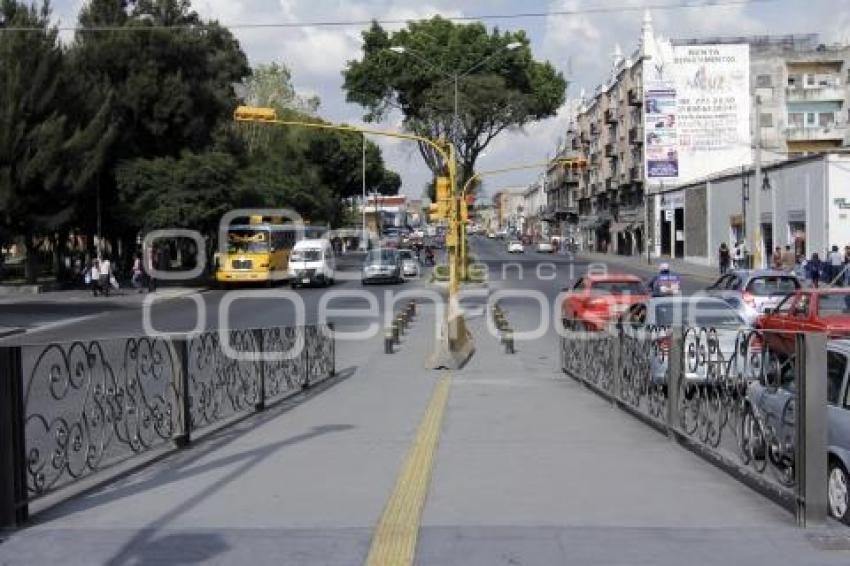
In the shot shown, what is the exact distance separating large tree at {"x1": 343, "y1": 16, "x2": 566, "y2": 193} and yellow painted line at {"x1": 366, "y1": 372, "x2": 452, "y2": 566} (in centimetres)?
4070

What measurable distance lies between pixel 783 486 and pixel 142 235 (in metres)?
48.3

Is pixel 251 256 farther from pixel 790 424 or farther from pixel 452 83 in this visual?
pixel 790 424

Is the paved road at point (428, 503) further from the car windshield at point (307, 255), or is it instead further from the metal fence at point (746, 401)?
the car windshield at point (307, 255)

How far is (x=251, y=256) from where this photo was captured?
50.2 meters

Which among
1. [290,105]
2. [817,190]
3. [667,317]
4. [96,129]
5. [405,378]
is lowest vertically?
[405,378]

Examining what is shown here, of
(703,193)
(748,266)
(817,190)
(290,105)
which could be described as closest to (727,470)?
(817,190)

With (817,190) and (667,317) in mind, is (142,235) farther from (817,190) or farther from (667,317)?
(667,317)

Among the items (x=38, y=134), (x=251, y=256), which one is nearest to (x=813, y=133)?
(x=251, y=256)

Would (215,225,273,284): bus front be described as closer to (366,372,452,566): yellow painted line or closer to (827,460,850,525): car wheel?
(366,372,452,566): yellow painted line

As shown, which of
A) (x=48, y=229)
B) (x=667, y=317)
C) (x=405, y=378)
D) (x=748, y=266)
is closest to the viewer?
(x=667, y=317)

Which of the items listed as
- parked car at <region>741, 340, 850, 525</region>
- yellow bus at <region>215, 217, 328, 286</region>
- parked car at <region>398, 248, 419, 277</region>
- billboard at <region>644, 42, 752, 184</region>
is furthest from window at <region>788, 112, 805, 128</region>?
parked car at <region>741, 340, 850, 525</region>

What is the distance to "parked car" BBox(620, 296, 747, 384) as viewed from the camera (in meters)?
8.77

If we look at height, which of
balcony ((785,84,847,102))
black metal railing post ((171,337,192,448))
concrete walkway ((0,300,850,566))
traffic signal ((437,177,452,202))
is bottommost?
concrete walkway ((0,300,850,566))

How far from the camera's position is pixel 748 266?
4931 cm
